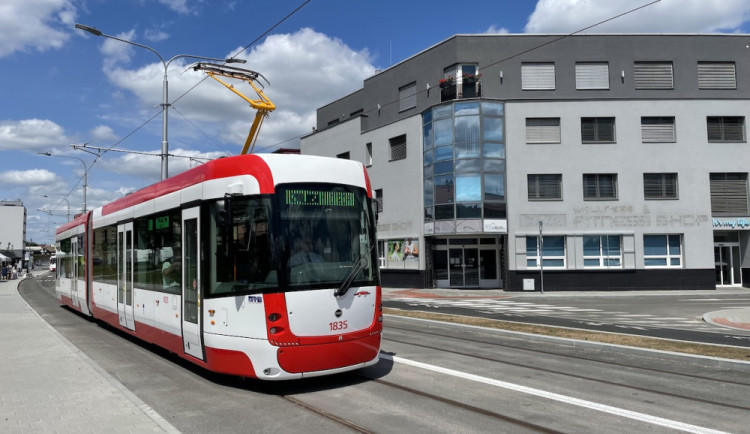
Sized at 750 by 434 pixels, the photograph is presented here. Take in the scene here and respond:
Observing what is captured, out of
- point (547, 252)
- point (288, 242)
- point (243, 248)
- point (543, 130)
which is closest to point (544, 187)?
point (543, 130)

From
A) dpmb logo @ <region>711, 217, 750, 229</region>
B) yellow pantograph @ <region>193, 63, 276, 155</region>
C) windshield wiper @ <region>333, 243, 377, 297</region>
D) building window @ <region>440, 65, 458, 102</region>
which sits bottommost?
windshield wiper @ <region>333, 243, 377, 297</region>

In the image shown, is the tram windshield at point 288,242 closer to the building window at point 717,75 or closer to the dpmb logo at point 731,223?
the dpmb logo at point 731,223

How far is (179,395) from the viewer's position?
7055 mm

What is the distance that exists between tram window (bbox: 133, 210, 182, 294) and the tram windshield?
140 cm

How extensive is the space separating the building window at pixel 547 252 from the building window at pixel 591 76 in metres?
8.30

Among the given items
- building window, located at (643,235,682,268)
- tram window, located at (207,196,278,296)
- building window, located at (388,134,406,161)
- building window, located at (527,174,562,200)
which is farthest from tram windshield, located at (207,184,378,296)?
building window, located at (388,134,406,161)

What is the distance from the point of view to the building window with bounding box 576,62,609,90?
2936cm

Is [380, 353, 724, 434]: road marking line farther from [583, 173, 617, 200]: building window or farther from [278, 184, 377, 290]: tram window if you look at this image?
[583, 173, 617, 200]: building window

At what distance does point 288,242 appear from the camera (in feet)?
22.4

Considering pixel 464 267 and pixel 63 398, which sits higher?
pixel 464 267

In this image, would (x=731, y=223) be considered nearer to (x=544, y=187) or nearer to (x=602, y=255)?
(x=602, y=255)

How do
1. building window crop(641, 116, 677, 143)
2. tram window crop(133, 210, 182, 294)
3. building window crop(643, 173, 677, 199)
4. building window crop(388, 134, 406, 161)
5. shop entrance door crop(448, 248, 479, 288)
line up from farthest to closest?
building window crop(388, 134, 406, 161)
shop entrance door crop(448, 248, 479, 288)
building window crop(641, 116, 677, 143)
building window crop(643, 173, 677, 199)
tram window crop(133, 210, 182, 294)

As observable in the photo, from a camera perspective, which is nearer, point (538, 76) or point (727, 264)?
point (538, 76)

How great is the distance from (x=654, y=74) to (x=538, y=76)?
6.10m
